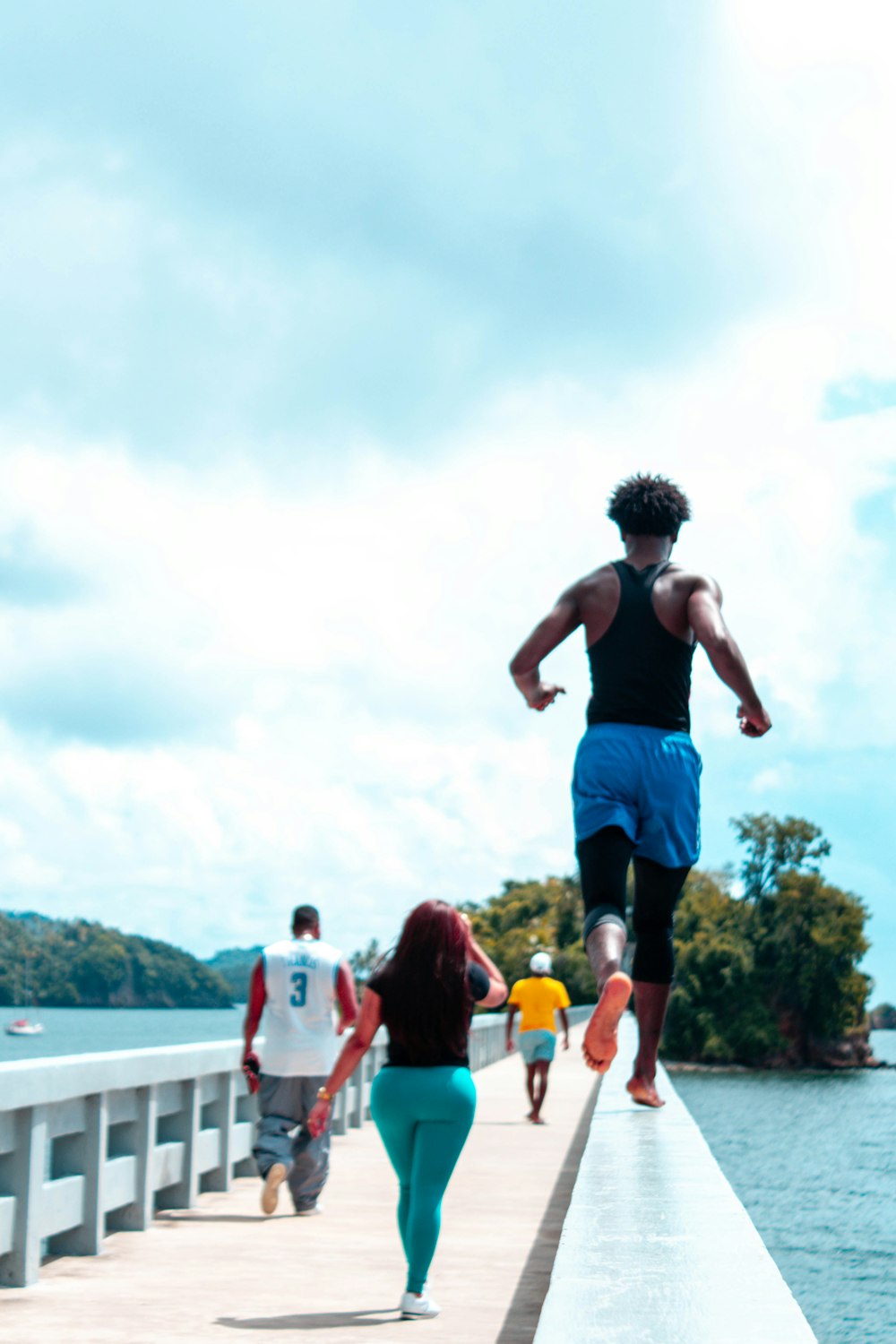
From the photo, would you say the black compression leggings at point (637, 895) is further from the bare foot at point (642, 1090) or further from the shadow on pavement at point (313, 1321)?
the shadow on pavement at point (313, 1321)

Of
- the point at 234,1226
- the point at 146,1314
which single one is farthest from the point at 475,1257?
the point at 146,1314

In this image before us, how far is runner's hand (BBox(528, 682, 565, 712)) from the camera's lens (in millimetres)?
5520

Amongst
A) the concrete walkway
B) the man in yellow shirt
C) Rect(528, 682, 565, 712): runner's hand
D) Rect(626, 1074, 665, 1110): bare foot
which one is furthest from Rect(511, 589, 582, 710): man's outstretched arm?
the man in yellow shirt

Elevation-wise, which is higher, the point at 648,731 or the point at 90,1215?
the point at 648,731

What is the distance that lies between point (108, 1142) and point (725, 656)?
5.47 m

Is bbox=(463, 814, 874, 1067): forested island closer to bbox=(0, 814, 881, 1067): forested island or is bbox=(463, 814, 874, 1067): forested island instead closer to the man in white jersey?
bbox=(0, 814, 881, 1067): forested island

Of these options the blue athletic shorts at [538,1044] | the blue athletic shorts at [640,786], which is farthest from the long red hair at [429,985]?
the blue athletic shorts at [538,1044]

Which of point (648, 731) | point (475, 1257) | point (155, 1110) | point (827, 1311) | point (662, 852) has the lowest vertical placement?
point (827, 1311)

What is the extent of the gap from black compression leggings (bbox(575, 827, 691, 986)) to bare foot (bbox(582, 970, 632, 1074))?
339 mm

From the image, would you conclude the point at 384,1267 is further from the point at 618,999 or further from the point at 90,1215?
the point at 618,999

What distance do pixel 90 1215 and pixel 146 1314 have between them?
1.66 metres

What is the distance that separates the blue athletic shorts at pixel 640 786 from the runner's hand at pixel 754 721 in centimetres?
21

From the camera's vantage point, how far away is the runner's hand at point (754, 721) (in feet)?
18.1

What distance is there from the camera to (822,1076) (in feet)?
400
